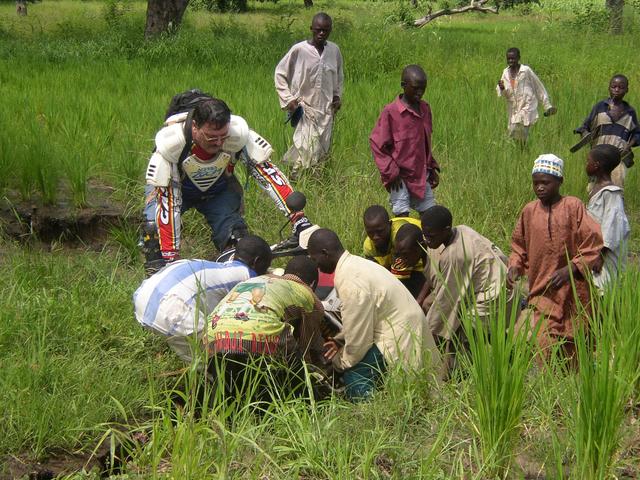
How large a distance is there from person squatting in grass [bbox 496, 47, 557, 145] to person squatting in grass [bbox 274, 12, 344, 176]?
2.07m

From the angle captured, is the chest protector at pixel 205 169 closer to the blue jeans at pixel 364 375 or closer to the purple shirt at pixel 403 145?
the purple shirt at pixel 403 145

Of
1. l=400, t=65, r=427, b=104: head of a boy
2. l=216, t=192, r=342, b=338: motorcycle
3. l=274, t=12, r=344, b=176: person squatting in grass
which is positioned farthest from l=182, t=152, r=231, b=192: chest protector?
l=274, t=12, r=344, b=176: person squatting in grass

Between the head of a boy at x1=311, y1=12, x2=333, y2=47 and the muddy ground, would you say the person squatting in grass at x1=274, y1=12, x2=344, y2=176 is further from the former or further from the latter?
the muddy ground

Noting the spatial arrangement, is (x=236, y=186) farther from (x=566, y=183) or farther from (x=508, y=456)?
(x=566, y=183)

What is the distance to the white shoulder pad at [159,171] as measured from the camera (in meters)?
5.35

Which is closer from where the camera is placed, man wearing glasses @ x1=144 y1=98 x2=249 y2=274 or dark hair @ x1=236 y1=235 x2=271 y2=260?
dark hair @ x1=236 y1=235 x2=271 y2=260

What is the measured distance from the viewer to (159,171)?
5355 millimetres

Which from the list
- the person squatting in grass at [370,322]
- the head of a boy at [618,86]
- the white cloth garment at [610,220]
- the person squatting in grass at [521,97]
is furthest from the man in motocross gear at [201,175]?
the person squatting in grass at [521,97]

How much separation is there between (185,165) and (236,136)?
32 centimetres

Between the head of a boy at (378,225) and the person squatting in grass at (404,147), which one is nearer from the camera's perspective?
the head of a boy at (378,225)

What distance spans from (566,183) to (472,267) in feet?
11.9

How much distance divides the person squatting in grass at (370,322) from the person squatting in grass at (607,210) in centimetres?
110

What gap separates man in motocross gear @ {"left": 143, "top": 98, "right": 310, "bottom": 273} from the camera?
17.4 ft

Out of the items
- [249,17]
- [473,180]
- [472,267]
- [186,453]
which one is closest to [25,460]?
[186,453]
